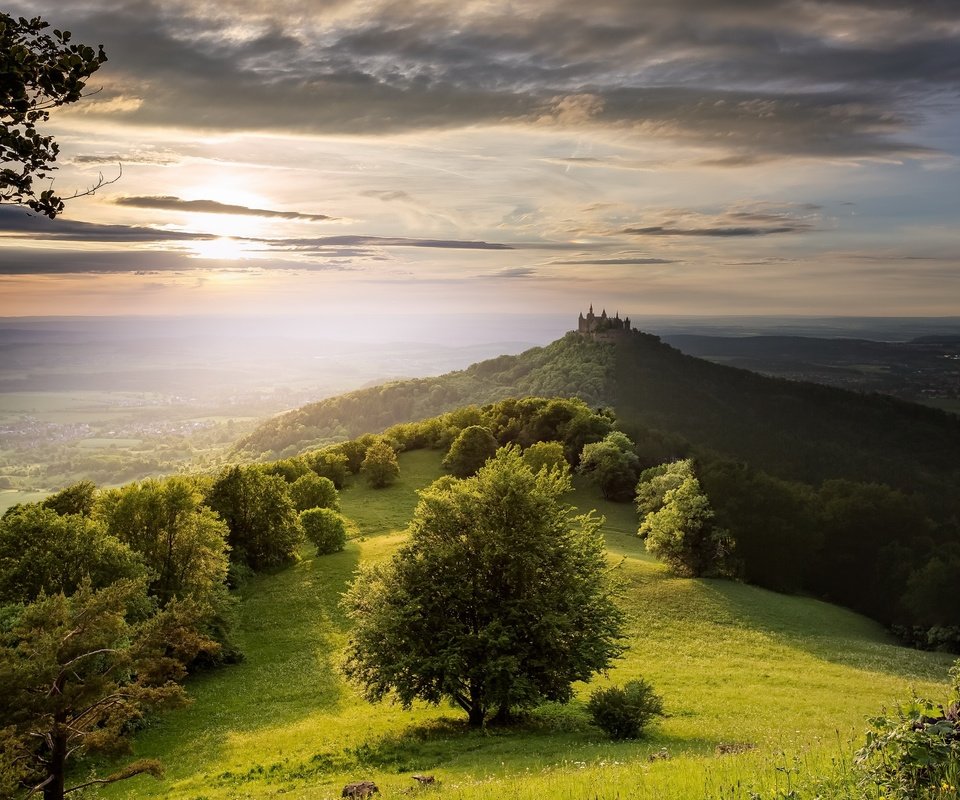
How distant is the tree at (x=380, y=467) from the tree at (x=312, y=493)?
14731 mm

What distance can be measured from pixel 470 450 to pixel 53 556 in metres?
65.8

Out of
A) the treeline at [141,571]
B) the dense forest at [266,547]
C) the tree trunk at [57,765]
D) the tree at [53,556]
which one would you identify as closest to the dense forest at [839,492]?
the dense forest at [266,547]

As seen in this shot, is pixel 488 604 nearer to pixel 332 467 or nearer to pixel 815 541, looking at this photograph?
pixel 815 541

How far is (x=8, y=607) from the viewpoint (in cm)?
3712

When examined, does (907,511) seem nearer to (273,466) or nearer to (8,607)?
(273,466)

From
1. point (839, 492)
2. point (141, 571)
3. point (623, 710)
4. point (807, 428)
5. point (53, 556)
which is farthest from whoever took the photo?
point (807, 428)

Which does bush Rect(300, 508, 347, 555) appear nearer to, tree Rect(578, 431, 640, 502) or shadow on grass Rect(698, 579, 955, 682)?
shadow on grass Rect(698, 579, 955, 682)

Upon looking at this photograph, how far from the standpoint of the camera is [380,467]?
330ft

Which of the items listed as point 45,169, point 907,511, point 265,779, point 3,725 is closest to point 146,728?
point 265,779

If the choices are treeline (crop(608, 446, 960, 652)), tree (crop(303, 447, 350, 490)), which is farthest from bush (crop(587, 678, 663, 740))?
tree (crop(303, 447, 350, 490))

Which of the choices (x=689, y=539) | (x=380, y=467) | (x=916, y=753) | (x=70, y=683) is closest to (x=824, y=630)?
(x=689, y=539)

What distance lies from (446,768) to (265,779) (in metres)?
7.70

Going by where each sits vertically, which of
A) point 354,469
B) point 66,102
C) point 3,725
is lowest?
point 354,469

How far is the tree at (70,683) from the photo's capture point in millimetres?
17219
